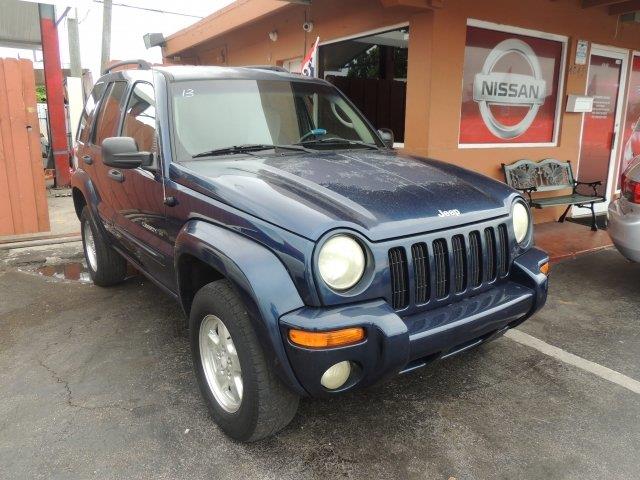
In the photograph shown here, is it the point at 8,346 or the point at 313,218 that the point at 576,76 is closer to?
the point at 313,218

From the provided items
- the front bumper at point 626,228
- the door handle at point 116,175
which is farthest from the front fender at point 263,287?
the front bumper at point 626,228

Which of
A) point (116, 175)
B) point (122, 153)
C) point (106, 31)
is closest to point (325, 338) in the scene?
point (122, 153)

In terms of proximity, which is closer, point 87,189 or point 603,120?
point 87,189

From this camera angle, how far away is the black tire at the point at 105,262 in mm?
4699

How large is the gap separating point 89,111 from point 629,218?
491cm

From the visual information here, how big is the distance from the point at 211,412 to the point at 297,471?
59 centimetres

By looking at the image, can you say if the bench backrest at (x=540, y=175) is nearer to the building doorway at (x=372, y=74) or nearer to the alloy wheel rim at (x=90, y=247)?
the building doorway at (x=372, y=74)

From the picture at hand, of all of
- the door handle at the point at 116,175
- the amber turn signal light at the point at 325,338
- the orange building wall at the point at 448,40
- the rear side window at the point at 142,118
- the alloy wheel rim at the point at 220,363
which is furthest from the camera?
the orange building wall at the point at 448,40

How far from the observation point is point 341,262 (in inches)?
87.7

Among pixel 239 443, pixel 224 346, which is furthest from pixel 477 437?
pixel 224 346

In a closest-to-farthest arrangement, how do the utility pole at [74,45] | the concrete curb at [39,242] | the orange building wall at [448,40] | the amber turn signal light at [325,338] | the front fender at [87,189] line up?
the amber turn signal light at [325,338] → the front fender at [87,189] → the orange building wall at [448,40] → the concrete curb at [39,242] → the utility pole at [74,45]

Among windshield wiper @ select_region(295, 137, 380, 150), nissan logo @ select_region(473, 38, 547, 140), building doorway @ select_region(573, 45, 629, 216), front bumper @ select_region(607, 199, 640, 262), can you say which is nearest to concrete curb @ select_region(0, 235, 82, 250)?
windshield wiper @ select_region(295, 137, 380, 150)

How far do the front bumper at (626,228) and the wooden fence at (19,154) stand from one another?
6.61 m

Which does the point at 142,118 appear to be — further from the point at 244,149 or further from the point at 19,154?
the point at 19,154
